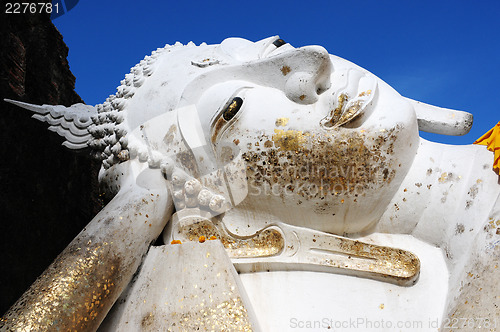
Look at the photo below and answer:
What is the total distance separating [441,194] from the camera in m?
1.99

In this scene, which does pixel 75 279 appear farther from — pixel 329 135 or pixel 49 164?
pixel 49 164

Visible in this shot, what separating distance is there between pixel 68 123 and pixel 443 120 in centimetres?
184

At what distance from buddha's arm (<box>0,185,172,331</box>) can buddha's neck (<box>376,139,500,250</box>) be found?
102 cm

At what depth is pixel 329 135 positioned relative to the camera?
1.91 metres

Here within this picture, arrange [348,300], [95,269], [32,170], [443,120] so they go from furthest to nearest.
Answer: [32,170] → [443,120] → [348,300] → [95,269]

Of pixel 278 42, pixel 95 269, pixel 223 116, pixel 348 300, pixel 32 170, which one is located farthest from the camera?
pixel 32 170

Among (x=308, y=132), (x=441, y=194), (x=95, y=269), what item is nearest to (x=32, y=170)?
(x=95, y=269)

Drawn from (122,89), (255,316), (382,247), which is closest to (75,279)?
(255,316)

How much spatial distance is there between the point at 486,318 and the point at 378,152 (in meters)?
0.71

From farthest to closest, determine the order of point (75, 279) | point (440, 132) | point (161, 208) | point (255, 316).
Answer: point (440, 132)
point (161, 208)
point (255, 316)
point (75, 279)

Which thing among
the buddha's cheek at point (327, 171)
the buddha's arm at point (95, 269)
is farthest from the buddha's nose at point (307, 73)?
the buddha's arm at point (95, 269)

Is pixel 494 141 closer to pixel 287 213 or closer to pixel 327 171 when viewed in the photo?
pixel 327 171

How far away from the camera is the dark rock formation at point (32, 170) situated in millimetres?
2945

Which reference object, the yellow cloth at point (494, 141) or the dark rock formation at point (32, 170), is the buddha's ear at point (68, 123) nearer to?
the dark rock formation at point (32, 170)
